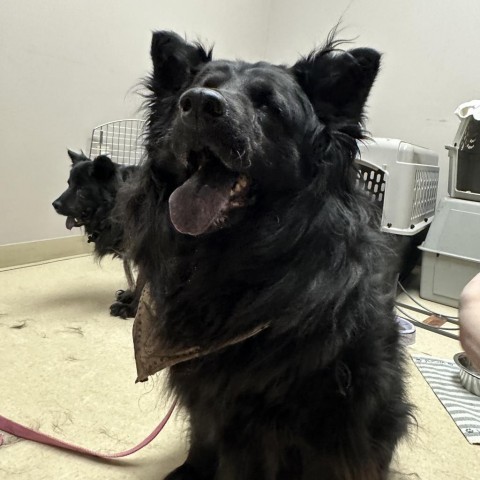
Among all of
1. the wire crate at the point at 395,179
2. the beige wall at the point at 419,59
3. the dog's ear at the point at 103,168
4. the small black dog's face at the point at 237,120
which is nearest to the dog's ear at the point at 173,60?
the small black dog's face at the point at 237,120

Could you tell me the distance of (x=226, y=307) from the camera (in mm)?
930

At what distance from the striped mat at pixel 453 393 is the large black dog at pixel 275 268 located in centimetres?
61

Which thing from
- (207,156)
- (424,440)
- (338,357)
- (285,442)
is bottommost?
(424,440)

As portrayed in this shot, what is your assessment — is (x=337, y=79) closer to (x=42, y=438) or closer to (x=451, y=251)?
(x=42, y=438)

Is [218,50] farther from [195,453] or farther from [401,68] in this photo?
[195,453]

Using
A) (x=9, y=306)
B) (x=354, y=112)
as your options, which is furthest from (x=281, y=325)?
(x=9, y=306)

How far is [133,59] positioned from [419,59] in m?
1.96

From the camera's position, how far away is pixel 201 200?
875 mm

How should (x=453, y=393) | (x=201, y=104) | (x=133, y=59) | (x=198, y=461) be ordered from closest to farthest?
1. (x=201, y=104)
2. (x=198, y=461)
3. (x=453, y=393)
4. (x=133, y=59)

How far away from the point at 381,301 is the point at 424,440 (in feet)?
2.20

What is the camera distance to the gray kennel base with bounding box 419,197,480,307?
102 inches

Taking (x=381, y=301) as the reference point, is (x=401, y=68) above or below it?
above

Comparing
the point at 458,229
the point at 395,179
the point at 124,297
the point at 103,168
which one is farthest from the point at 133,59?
the point at 458,229

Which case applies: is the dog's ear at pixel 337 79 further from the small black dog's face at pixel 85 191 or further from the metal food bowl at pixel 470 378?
the small black dog's face at pixel 85 191
